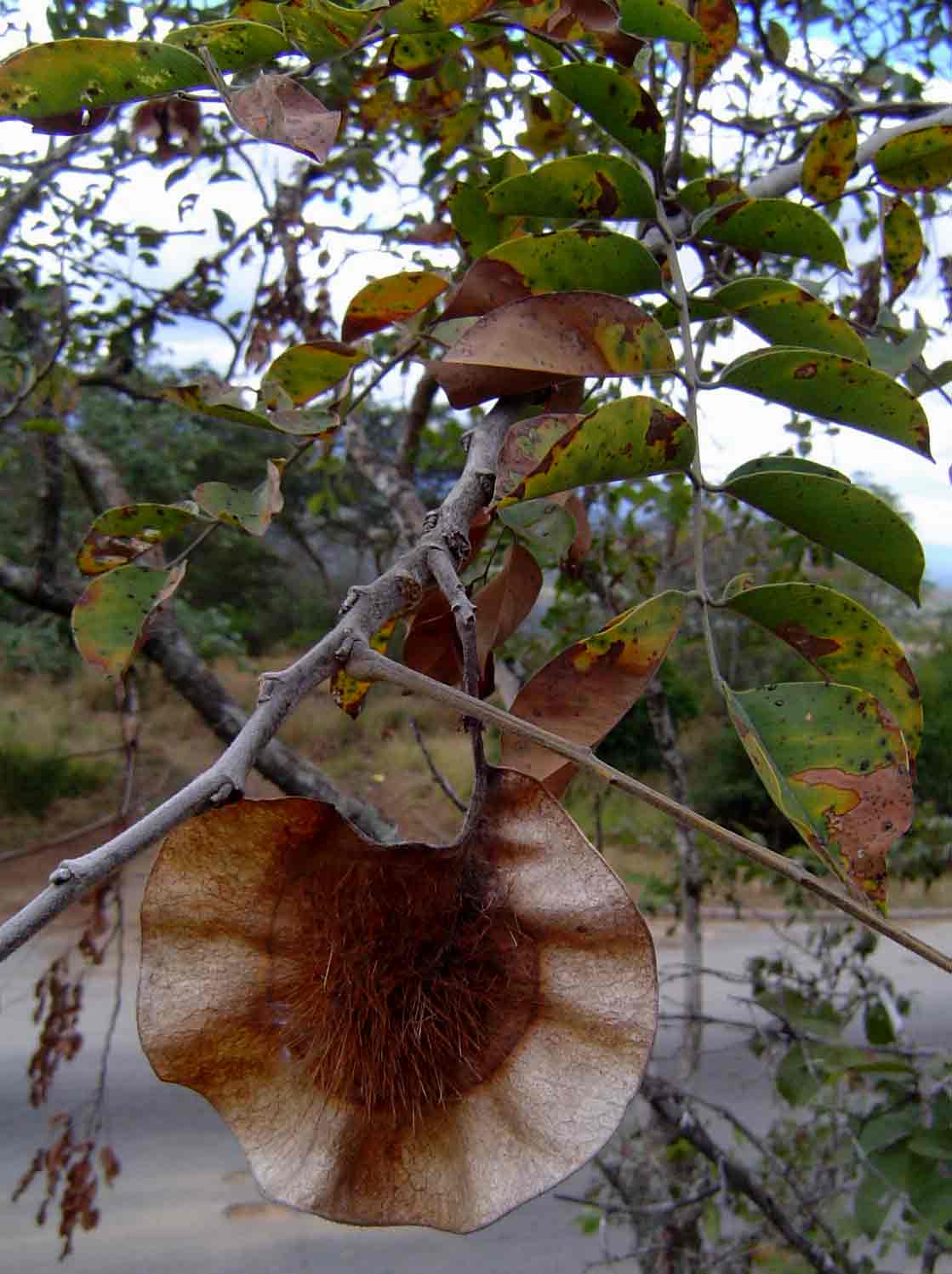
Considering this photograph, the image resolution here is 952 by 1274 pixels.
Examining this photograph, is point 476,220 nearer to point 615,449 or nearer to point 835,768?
point 615,449

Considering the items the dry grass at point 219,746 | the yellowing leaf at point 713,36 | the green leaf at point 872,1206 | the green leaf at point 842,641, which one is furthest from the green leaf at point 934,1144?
the dry grass at point 219,746

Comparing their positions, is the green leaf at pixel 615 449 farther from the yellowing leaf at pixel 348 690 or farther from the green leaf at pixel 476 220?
the green leaf at pixel 476 220

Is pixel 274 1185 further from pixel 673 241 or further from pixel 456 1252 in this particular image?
pixel 456 1252

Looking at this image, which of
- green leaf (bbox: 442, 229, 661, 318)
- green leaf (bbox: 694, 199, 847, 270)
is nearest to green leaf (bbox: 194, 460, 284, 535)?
green leaf (bbox: 442, 229, 661, 318)

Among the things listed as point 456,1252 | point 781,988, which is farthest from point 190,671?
point 456,1252

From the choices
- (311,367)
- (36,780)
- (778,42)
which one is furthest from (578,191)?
(36,780)

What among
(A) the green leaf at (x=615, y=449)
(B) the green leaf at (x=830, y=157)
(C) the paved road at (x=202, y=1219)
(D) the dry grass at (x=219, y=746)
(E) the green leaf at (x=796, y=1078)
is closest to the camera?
(A) the green leaf at (x=615, y=449)
